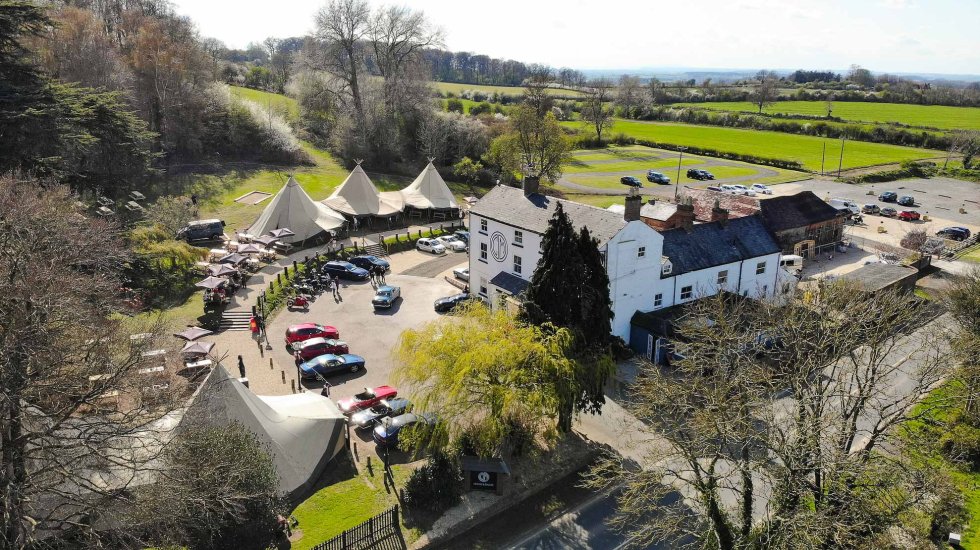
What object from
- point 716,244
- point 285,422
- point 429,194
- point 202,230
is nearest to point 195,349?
point 285,422

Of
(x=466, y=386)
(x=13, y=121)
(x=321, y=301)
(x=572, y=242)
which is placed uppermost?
(x=13, y=121)

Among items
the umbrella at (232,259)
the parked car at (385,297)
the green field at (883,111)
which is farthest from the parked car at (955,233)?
the green field at (883,111)

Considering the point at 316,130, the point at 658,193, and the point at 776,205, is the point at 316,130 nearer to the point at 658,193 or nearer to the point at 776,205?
the point at 658,193

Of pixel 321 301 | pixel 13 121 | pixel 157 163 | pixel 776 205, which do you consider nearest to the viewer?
pixel 13 121

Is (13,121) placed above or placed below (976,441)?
above

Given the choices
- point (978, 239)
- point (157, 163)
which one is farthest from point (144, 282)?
point (978, 239)

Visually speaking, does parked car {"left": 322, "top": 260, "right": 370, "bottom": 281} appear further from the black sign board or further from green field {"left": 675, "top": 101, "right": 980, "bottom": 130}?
green field {"left": 675, "top": 101, "right": 980, "bottom": 130}

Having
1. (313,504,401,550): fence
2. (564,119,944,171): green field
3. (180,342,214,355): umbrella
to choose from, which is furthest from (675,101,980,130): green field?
(180,342,214,355): umbrella

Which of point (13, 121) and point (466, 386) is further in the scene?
point (13, 121)
